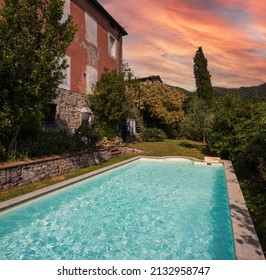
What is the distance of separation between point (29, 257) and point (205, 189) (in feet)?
24.0

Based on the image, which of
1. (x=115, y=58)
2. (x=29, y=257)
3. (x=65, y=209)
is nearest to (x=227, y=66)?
(x=115, y=58)

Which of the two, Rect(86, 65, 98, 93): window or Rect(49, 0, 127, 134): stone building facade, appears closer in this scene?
Rect(49, 0, 127, 134): stone building facade

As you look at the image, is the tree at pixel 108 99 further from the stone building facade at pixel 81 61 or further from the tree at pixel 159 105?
the tree at pixel 159 105

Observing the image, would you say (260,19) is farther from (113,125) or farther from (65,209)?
(113,125)

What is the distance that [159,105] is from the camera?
2467cm

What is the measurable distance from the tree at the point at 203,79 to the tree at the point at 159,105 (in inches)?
334

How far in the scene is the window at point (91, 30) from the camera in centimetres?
1696

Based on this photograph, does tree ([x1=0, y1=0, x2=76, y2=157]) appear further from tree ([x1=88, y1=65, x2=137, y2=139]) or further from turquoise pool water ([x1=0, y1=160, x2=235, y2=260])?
tree ([x1=88, y1=65, x2=137, y2=139])

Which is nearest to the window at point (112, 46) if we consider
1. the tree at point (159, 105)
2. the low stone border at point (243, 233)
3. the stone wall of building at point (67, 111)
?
the tree at point (159, 105)

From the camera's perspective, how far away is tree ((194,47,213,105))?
34.1 metres

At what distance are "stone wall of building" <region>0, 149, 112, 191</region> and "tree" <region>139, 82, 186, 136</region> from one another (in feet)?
43.8

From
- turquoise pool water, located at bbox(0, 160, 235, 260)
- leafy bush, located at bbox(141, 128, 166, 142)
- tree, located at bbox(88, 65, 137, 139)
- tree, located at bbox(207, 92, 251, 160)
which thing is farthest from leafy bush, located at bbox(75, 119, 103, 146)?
leafy bush, located at bbox(141, 128, 166, 142)

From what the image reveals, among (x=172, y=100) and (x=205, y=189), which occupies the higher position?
(x=172, y=100)
